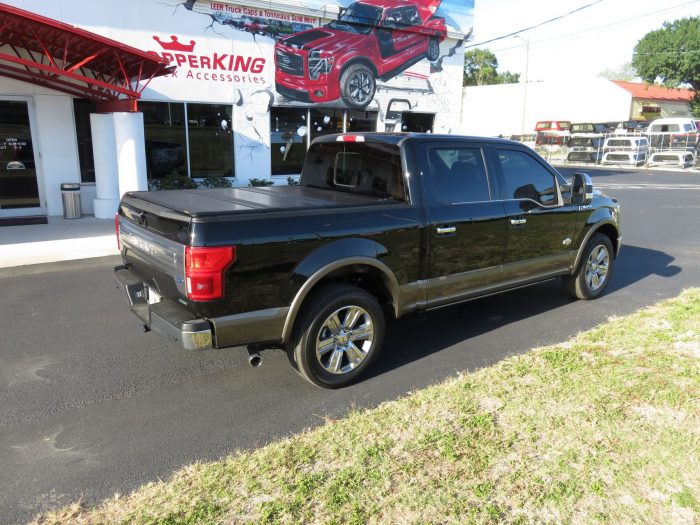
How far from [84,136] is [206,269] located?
33.3 ft

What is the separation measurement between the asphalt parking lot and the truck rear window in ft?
4.91

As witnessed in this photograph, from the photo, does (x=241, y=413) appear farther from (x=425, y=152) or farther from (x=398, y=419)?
(x=425, y=152)

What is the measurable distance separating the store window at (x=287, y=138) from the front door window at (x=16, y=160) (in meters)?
5.77

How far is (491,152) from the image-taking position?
497 centimetres

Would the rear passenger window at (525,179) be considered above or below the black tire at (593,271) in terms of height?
above

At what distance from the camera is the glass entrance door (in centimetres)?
1085

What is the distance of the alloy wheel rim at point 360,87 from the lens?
15.4 metres

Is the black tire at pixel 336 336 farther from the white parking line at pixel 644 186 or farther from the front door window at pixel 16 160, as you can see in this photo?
the white parking line at pixel 644 186

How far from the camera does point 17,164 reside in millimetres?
11094

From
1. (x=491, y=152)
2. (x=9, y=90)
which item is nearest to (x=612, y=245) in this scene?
(x=491, y=152)

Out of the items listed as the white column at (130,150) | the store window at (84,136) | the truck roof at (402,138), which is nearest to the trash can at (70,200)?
the store window at (84,136)

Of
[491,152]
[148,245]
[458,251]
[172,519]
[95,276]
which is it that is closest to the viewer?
[172,519]

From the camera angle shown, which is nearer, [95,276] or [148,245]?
[148,245]

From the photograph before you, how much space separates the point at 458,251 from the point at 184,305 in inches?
94.0
